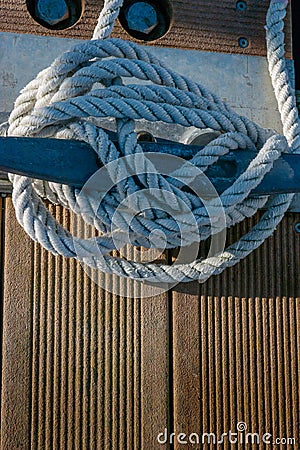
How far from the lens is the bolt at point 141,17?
1.65 metres

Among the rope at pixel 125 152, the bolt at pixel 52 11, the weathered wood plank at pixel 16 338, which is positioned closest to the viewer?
the rope at pixel 125 152

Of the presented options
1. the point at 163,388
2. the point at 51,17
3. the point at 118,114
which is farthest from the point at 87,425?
the point at 51,17

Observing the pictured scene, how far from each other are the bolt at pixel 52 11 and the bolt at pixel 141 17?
0.52 feet

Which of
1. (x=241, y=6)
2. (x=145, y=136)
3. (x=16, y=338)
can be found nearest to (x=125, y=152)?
(x=145, y=136)

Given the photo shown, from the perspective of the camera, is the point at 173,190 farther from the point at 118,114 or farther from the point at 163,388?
the point at 163,388

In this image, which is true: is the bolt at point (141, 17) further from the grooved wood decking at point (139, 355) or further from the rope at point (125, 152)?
the grooved wood decking at point (139, 355)

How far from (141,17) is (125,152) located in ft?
2.01

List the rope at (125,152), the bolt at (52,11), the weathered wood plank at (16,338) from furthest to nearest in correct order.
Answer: the bolt at (52,11) < the weathered wood plank at (16,338) < the rope at (125,152)

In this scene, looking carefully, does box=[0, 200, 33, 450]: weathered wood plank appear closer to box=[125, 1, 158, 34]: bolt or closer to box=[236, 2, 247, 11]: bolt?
box=[125, 1, 158, 34]: bolt

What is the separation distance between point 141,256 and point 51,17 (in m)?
0.64

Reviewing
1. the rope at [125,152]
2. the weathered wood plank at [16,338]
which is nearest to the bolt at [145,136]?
the rope at [125,152]

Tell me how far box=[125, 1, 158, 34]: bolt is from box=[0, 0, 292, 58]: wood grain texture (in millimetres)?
47

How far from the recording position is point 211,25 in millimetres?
1677

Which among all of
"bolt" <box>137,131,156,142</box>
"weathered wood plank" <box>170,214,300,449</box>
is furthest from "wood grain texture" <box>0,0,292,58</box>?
"weathered wood plank" <box>170,214,300,449</box>
